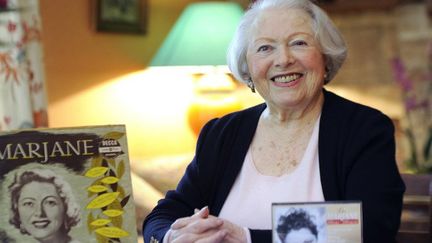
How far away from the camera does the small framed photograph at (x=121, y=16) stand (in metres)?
2.76

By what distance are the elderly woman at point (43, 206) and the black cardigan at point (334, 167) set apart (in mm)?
274

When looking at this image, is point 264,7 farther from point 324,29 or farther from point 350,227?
point 350,227

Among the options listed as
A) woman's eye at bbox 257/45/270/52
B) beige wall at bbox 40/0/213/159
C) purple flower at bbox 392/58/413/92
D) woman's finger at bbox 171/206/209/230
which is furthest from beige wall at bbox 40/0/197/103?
woman's finger at bbox 171/206/209/230

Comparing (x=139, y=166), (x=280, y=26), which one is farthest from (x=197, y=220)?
(x=139, y=166)

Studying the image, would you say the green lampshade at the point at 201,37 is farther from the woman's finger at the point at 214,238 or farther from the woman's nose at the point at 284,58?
the woman's finger at the point at 214,238

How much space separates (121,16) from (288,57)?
5.28 ft

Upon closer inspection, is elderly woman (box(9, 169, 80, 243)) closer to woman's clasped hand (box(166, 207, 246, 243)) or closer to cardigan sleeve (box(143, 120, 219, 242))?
woman's clasped hand (box(166, 207, 246, 243))

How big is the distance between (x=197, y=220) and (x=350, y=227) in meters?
0.34

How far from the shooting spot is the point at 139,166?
2596 mm

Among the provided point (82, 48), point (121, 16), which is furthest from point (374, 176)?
point (121, 16)

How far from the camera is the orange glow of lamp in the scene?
8.52ft

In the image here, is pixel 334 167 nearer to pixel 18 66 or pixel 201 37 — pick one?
pixel 18 66

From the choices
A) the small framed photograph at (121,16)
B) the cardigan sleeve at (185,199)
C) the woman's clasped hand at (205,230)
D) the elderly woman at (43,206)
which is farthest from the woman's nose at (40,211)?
the small framed photograph at (121,16)

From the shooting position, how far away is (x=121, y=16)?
2879 millimetres
